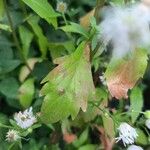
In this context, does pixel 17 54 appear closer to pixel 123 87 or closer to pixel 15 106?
pixel 15 106

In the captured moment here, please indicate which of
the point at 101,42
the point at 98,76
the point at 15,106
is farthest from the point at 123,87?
the point at 15,106

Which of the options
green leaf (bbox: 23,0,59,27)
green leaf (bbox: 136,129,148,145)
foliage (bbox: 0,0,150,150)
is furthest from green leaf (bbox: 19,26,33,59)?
green leaf (bbox: 136,129,148,145)

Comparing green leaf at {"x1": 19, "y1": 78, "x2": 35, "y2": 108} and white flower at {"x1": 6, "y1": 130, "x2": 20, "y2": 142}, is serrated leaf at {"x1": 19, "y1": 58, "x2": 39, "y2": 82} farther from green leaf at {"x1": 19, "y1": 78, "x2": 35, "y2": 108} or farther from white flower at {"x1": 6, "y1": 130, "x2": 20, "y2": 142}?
white flower at {"x1": 6, "y1": 130, "x2": 20, "y2": 142}

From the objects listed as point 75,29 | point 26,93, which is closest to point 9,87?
point 26,93

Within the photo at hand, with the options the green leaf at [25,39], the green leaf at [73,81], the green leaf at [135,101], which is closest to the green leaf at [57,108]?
the green leaf at [73,81]

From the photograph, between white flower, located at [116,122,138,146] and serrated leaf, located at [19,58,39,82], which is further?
serrated leaf, located at [19,58,39,82]

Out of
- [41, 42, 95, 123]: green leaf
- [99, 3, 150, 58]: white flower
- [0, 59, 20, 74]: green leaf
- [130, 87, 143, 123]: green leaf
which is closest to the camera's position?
[99, 3, 150, 58]: white flower
